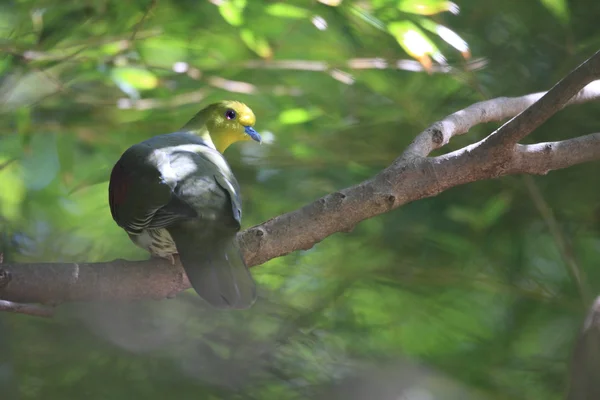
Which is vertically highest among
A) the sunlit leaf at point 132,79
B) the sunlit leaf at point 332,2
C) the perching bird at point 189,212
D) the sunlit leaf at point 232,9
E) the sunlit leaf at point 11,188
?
the sunlit leaf at point 332,2

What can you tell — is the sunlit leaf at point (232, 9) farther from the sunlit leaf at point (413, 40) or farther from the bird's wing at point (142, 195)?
the bird's wing at point (142, 195)

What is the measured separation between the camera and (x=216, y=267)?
1506 millimetres

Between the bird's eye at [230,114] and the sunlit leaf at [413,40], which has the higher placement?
the sunlit leaf at [413,40]

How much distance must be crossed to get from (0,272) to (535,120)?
40.1 inches

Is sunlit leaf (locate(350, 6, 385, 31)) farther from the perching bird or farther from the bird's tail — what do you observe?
the bird's tail

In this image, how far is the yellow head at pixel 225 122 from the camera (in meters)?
2.22

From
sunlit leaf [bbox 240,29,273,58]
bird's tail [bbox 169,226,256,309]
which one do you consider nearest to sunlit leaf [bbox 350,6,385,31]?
sunlit leaf [bbox 240,29,273,58]

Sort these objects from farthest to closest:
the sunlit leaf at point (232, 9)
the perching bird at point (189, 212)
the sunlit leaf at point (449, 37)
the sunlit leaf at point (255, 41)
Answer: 1. the sunlit leaf at point (255, 41)
2. the sunlit leaf at point (232, 9)
3. the sunlit leaf at point (449, 37)
4. the perching bird at point (189, 212)

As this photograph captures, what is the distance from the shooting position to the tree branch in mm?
1537

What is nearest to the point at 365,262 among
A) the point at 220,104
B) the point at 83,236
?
the point at 220,104

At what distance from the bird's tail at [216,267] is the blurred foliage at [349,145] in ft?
1.46

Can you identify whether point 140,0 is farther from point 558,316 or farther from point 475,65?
point 558,316

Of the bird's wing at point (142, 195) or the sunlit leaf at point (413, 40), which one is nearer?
the bird's wing at point (142, 195)

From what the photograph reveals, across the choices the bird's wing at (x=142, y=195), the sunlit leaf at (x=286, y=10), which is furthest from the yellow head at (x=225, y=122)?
the bird's wing at (x=142, y=195)
